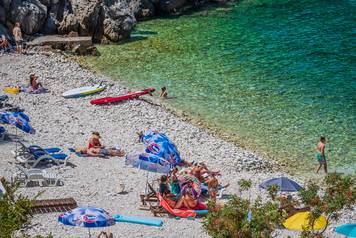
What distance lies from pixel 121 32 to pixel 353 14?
19176 mm

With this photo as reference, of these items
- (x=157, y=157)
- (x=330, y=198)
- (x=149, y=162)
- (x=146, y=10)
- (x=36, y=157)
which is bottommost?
(x=149, y=162)

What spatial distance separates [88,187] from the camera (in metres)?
22.2

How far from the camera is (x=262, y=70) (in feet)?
127

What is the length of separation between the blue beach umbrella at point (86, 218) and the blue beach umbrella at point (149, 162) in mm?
5297

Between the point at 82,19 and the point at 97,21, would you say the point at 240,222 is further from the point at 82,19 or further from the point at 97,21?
the point at 97,21

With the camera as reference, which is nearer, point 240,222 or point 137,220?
point 240,222

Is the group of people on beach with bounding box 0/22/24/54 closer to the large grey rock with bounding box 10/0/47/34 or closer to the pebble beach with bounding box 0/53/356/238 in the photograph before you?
the pebble beach with bounding box 0/53/356/238

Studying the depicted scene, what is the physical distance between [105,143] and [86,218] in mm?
8714

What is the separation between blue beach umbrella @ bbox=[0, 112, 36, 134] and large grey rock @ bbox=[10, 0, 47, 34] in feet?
52.5

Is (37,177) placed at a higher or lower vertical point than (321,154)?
higher

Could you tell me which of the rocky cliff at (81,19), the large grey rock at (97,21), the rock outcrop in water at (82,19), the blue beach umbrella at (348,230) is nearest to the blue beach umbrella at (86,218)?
the blue beach umbrella at (348,230)

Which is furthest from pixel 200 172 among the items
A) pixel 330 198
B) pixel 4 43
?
pixel 4 43

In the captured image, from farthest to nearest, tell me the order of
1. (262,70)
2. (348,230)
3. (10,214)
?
(262,70) < (348,230) < (10,214)

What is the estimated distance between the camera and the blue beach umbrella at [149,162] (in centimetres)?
2438
